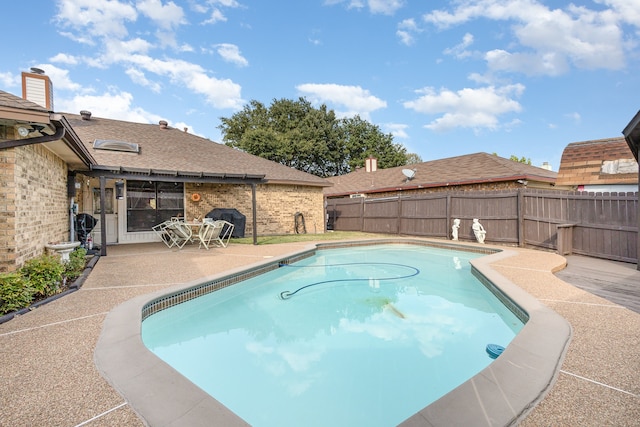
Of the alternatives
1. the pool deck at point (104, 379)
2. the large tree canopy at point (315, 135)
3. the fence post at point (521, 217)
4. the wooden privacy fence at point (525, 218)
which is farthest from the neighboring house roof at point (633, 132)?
the large tree canopy at point (315, 135)

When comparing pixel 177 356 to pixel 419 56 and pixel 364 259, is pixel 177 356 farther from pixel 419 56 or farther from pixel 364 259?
pixel 419 56

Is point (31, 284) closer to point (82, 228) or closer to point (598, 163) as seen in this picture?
Answer: point (82, 228)

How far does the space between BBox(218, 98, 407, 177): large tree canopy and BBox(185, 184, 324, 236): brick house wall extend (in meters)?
16.2

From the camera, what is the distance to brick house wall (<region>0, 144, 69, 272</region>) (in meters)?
4.32

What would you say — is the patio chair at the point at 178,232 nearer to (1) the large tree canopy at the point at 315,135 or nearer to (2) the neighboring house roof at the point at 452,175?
(2) the neighboring house roof at the point at 452,175

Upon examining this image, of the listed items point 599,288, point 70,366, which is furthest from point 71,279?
point 599,288

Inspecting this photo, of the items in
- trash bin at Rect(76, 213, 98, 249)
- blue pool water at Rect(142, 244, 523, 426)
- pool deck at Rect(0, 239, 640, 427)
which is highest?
trash bin at Rect(76, 213, 98, 249)

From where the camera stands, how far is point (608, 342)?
8.86ft

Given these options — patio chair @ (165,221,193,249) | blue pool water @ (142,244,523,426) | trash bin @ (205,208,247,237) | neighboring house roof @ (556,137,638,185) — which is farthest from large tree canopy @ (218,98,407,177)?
blue pool water @ (142,244,523,426)

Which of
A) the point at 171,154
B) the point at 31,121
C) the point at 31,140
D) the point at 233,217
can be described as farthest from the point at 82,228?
the point at 31,121

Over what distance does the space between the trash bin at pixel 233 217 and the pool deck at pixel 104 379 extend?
224 inches

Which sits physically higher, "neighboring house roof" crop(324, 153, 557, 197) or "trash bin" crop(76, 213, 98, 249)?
"neighboring house roof" crop(324, 153, 557, 197)

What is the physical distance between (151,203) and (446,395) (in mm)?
11416

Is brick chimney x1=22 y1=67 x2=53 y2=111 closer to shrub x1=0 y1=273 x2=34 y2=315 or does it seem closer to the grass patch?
shrub x1=0 y1=273 x2=34 y2=315
